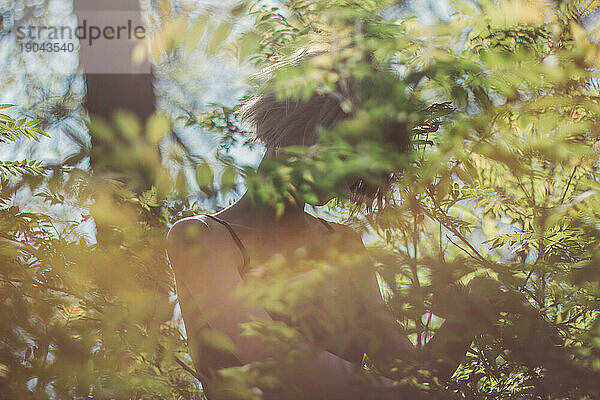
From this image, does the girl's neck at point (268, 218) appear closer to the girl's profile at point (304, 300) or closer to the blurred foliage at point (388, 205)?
the girl's profile at point (304, 300)

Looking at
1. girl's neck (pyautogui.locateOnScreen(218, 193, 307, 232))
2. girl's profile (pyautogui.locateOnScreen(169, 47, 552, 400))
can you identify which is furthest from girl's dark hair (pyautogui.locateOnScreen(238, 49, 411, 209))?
girl's neck (pyautogui.locateOnScreen(218, 193, 307, 232))

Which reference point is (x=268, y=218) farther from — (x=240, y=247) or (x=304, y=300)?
(x=304, y=300)

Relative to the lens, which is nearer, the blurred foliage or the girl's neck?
the blurred foliage

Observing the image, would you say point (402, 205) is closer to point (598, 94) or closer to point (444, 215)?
point (444, 215)

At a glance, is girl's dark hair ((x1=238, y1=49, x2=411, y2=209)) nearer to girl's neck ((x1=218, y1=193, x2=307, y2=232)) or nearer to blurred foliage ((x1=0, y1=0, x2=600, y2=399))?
blurred foliage ((x1=0, y1=0, x2=600, y2=399))

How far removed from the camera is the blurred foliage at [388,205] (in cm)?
69

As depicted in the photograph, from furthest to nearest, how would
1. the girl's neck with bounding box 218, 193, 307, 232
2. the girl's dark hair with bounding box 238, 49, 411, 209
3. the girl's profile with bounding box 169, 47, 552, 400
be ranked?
the girl's neck with bounding box 218, 193, 307, 232, the girl's dark hair with bounding box 238, 49, 411, 209, the girl's profile with bounding box 169, 47, 552, 400

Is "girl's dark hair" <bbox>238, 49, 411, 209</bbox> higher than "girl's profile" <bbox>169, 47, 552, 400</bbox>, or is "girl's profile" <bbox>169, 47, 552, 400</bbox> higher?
"girl's dark hair" <bbox>238, 49, 411, 209</bbox>

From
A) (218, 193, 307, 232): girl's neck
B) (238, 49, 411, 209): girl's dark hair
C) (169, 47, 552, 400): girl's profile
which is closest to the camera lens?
(169, 47, 552, 400): girl's profile

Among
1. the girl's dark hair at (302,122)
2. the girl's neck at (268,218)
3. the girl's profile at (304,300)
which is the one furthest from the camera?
the girl's neck at (268,218)

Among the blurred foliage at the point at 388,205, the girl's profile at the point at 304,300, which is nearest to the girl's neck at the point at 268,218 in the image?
the girl's profile at the point at 304,300

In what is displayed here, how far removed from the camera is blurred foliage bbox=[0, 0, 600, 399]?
0.69 m

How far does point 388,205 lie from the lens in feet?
2.86

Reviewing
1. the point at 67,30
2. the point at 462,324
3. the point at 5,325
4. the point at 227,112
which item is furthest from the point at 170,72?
the point at 462,324
